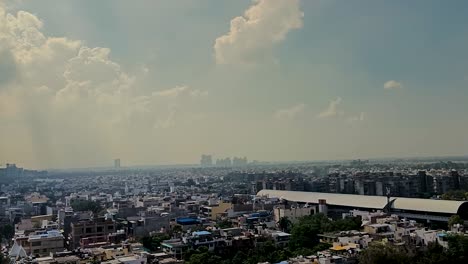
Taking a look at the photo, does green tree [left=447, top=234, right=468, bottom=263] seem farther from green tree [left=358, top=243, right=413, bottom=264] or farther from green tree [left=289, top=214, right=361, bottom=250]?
green tree [left=289, top=214, right=361, bottom=250]

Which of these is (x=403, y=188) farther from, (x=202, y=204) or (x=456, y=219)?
(x=456, y=219)

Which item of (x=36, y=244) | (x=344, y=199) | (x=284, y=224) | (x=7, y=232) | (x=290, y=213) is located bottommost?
(x=7, y=232)

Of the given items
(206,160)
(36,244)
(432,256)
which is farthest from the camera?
(206,160)

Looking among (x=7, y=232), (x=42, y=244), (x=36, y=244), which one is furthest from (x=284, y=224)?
(x=7, y=232)

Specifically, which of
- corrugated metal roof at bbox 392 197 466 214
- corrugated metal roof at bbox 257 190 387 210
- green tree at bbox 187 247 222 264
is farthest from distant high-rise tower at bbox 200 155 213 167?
green tree at bbox 187 247 222 264

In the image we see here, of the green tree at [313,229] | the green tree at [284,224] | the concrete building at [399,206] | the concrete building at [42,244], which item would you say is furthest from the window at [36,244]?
the concrete building at [399,206]

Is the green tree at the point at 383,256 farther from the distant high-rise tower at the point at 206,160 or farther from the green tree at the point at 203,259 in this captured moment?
the distant high-rise tower at the point at 206,160

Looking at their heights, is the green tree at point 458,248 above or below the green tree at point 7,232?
above

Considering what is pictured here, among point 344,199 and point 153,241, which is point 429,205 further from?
point 153,241

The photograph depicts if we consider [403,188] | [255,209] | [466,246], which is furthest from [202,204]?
[466,246]
